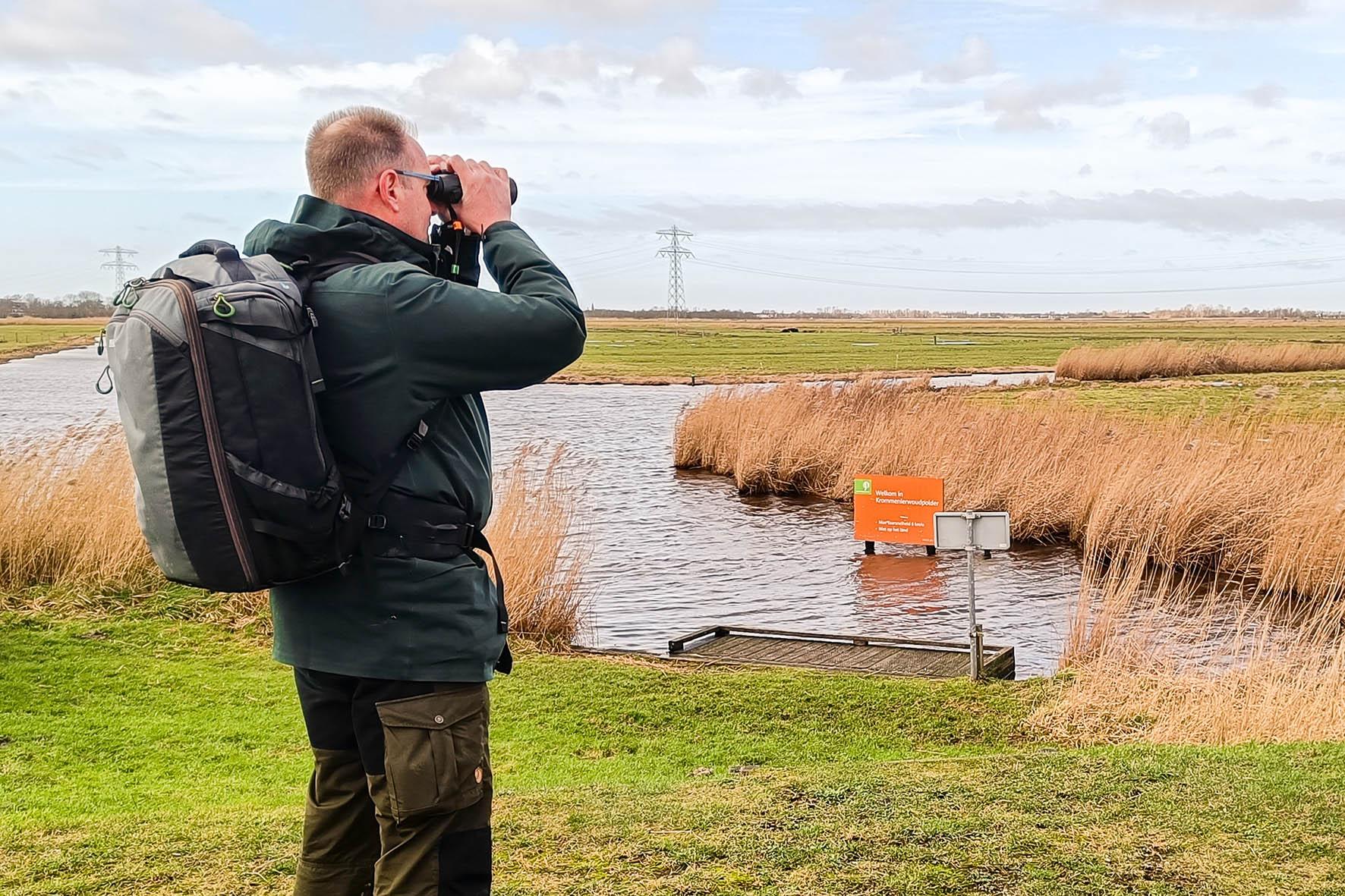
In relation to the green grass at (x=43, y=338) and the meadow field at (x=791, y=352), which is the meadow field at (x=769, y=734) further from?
the green grass at (x=43, y=338)

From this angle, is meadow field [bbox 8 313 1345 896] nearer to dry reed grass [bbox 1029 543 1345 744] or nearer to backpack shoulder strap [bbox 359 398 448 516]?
dry reed grass [bbox 1029 543 1345 744]

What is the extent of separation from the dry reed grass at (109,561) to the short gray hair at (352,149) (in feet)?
24.1

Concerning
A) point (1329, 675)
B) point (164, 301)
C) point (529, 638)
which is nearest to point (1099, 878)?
point (164, 301)

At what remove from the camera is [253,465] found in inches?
91.6

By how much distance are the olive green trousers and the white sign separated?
606 centimetres

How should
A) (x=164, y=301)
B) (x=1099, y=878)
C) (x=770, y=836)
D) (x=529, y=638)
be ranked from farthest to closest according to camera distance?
(x=529, y=638) < (x=770, y=836) < (x=1099, y=878) < (x=164, y=301)

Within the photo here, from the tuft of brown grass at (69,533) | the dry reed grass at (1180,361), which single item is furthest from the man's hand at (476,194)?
the dry reed grass at (1180,361)

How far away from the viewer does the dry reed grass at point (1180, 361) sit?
142ft

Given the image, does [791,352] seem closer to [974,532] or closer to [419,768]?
[974,532]

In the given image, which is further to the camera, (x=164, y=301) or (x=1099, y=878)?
(x=1099, y=878)

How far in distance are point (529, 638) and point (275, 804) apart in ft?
15.4

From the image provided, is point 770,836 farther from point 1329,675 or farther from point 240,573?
point 1329,675

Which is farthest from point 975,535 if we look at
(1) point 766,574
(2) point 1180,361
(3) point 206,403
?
(2) point 1180,361

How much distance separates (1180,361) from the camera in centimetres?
4456
